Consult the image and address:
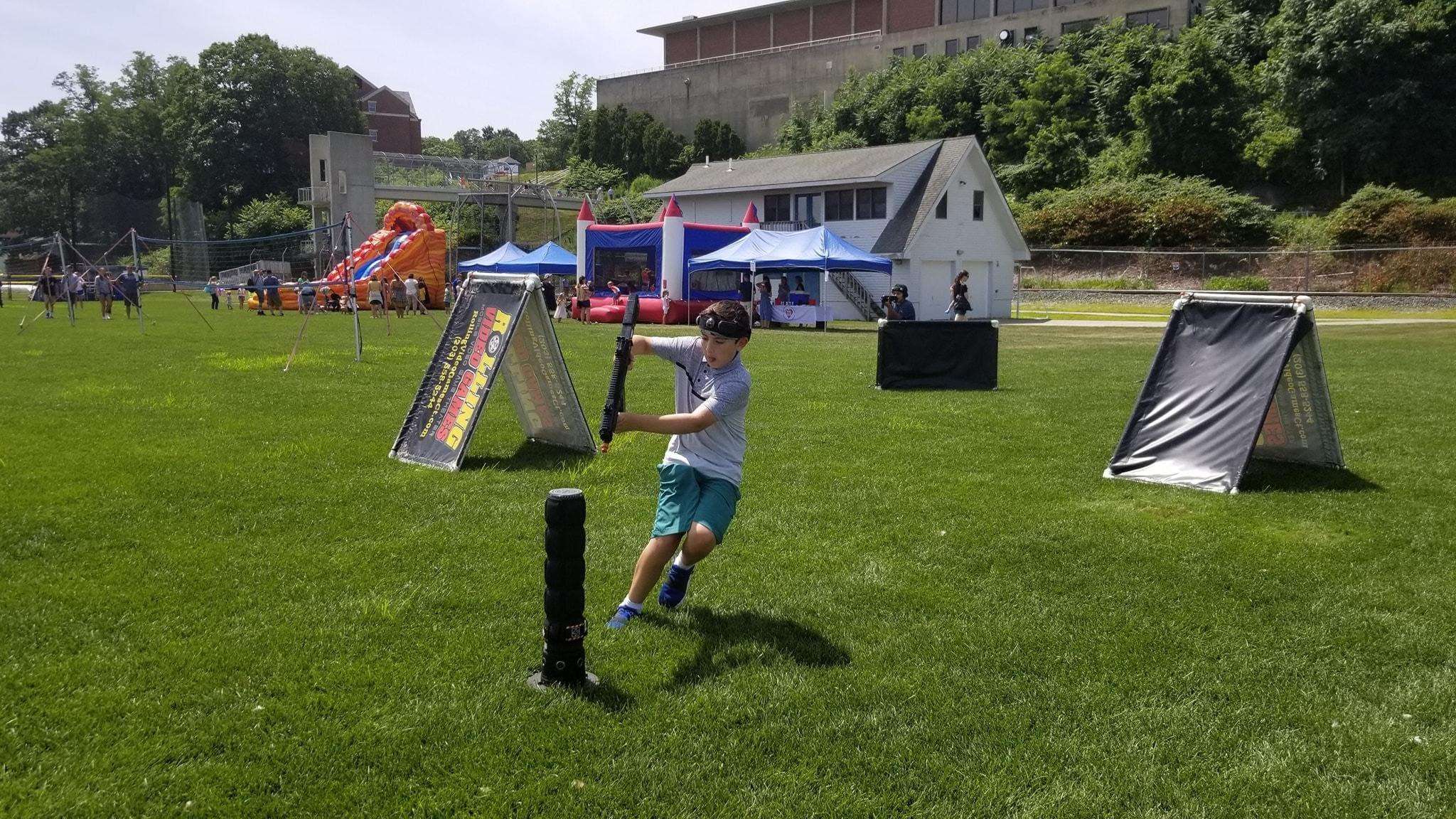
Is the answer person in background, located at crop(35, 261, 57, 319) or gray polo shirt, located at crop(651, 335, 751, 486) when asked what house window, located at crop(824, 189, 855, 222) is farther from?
gray polo shirt, located at crop(651, 335, 751, 486)

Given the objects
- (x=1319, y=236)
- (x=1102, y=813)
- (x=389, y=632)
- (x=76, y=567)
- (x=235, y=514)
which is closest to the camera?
(x=1102, y=813)

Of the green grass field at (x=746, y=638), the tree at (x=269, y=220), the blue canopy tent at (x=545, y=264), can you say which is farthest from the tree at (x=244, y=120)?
the green grass field at (x=746, y=638)

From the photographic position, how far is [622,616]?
5148 millimetres

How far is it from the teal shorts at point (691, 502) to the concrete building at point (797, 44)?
6620 centimetres

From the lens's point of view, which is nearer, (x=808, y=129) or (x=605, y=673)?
(x=605, y=673)

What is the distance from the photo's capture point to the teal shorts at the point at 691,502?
201 inches

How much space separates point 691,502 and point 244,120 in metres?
87.5

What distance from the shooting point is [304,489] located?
26.0 ft

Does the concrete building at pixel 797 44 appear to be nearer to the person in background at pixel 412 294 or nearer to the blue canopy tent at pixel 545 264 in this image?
the blue canopy tent at pixel 545 264

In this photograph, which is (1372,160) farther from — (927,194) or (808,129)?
(808,129)

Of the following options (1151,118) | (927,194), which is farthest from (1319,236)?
(927,194)

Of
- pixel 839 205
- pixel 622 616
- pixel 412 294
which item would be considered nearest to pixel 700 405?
pixel 622 616

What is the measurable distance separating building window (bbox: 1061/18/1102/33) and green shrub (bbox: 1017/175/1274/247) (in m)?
18.6

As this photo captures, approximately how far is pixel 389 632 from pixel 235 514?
2.83 m
